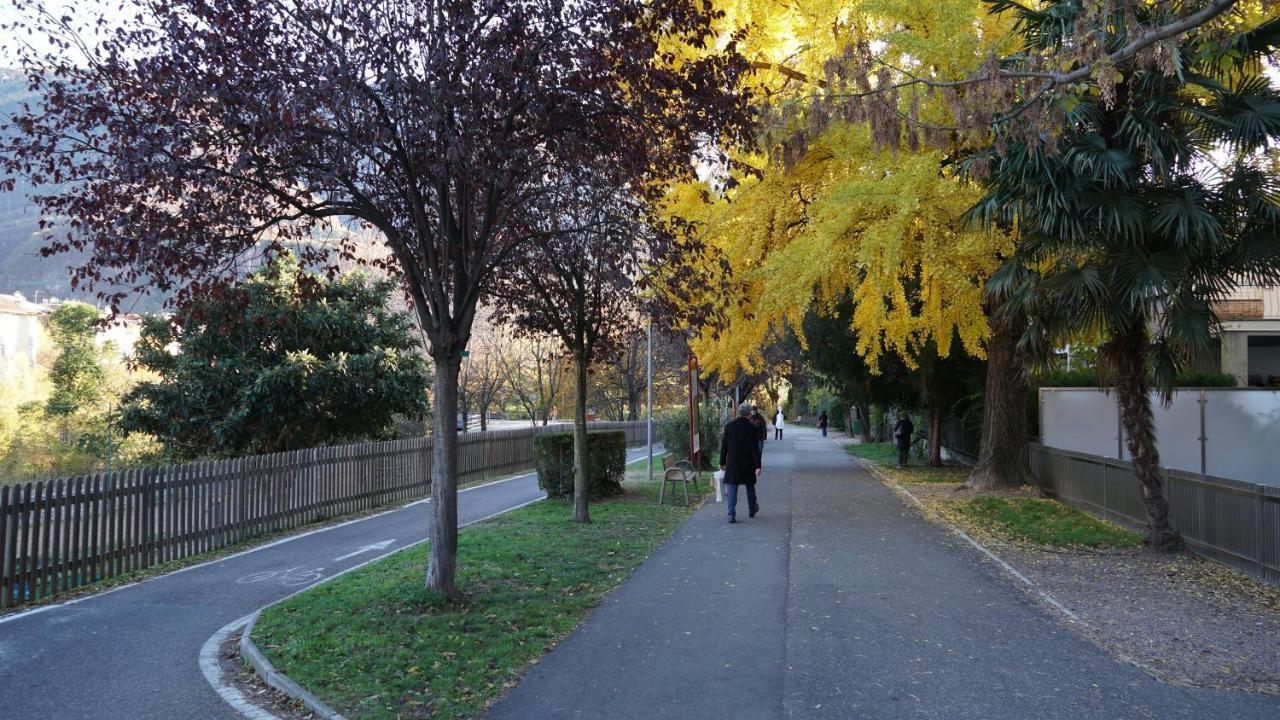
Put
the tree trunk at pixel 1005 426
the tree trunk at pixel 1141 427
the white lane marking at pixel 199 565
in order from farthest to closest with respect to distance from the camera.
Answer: the tree trunk at pixel 1005 426 < the tree trunk at pixel 1141 427 < the white lane marking at pixel 199 565

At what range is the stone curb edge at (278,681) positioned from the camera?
537 cm

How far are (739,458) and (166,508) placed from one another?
7747 millimetres

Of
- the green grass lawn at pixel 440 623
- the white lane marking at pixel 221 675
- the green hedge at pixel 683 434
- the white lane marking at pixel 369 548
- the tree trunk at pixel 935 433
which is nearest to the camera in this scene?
the white lane marking at pixel 221 675

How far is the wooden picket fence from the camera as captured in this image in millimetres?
8797

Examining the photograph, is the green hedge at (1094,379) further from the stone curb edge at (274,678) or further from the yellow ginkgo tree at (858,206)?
the stone curb edge at (274,678)

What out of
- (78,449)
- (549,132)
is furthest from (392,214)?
(78,449)

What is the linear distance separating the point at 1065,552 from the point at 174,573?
10.6 meters

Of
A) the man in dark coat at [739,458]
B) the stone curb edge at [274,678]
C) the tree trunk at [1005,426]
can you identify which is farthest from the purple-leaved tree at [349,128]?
the tree trunk at [1005,426]

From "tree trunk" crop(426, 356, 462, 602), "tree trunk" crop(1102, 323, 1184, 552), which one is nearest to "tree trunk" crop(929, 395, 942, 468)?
"tree trunk" crop(1102, 323, 1184, 552)

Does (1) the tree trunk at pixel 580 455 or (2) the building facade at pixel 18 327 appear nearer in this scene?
(1) the tree trunk at pixel 580 455

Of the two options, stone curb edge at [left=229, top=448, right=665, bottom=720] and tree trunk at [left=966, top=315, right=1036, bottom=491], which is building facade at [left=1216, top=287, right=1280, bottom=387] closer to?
tree trunk at [left=966, top=315, right=1036, bottom=491]

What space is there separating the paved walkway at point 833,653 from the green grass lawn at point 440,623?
1.05 ft

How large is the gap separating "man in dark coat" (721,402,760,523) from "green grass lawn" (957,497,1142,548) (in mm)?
3655

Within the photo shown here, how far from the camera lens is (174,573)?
10453mm
